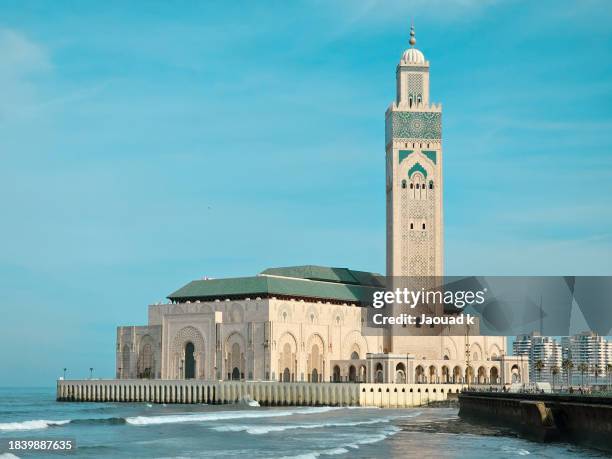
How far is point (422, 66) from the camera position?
123 m

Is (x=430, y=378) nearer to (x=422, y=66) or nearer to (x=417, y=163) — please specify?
(x=417, y=163)

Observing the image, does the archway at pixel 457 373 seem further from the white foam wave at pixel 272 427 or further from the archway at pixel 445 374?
the white foam wave at pixel 272 427

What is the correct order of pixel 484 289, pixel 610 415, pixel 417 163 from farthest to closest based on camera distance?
pixel 417 163 → pixel 484 289 → pixel 610 415

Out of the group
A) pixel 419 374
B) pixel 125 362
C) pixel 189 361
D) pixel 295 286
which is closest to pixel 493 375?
pixel 419 374

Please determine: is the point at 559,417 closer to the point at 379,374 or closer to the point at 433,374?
the point at 379,374

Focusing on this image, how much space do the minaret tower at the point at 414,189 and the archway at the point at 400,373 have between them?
10.7m

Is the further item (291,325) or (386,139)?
(386,139)

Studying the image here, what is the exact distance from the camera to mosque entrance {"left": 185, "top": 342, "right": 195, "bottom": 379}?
118m

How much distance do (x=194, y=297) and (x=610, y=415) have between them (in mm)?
80247

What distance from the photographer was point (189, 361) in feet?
390

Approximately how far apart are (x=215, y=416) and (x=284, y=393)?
829 inches

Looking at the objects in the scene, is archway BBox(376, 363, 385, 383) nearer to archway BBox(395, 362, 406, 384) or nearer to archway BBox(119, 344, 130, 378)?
archway BBox(395, 362, 406, 384)

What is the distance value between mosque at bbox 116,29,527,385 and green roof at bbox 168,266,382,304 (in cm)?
17

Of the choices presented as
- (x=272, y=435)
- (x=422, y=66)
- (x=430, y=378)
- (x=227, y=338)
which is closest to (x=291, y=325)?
(x=227, y=338)
